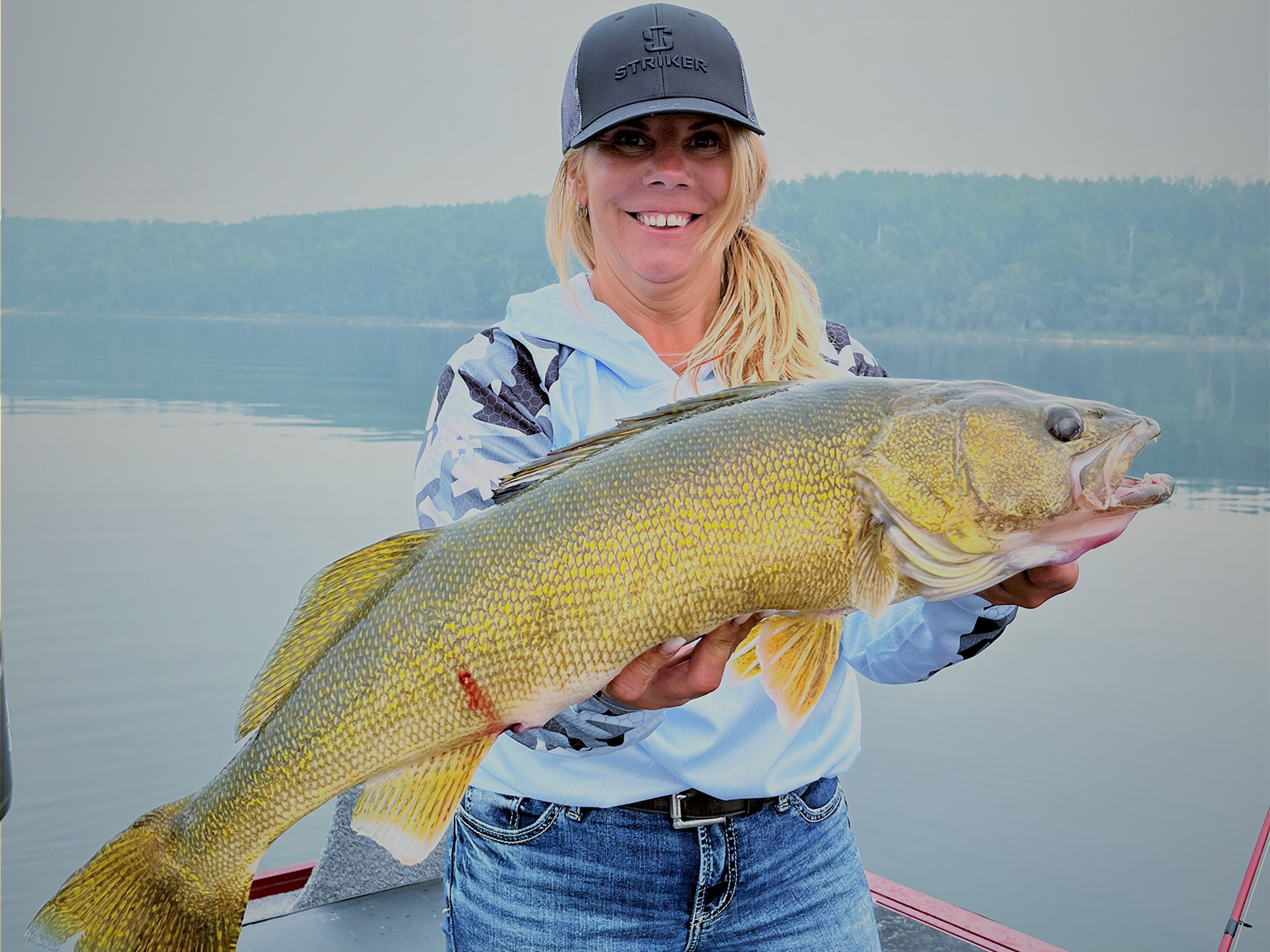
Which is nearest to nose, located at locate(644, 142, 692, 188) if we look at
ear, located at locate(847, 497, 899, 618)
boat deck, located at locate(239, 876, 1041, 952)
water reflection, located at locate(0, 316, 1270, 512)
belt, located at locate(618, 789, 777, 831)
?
ear, located at locate(847, 497, 899, 618)

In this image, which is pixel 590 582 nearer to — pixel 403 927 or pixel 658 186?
pixel 658 186

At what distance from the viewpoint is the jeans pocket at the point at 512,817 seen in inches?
79.4

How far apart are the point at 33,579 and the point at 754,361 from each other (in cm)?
1286

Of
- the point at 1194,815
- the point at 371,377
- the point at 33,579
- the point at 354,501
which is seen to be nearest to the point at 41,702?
the point at 33,579

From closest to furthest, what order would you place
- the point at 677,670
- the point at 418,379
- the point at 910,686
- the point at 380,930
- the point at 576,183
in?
the point at 677,670, the point at 576,183, the point at 380,930, the point at 910,686, the point at 418,379

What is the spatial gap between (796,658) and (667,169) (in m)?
1.05

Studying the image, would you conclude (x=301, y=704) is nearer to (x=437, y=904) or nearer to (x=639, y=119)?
(x=639, y=119)

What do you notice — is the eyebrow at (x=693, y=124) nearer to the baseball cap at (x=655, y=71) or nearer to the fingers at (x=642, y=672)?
the baseball cap at (x=655, y=71)

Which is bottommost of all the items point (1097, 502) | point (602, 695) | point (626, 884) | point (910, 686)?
point (910, 686)

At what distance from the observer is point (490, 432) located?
6.86 ft

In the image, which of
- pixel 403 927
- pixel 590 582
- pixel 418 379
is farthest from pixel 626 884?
pixel 418 379

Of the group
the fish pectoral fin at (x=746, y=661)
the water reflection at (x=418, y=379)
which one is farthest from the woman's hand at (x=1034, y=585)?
the water reflection at (x=418, y=379)

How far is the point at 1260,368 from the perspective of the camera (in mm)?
35344

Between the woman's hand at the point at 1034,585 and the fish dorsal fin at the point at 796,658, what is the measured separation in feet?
0.96
